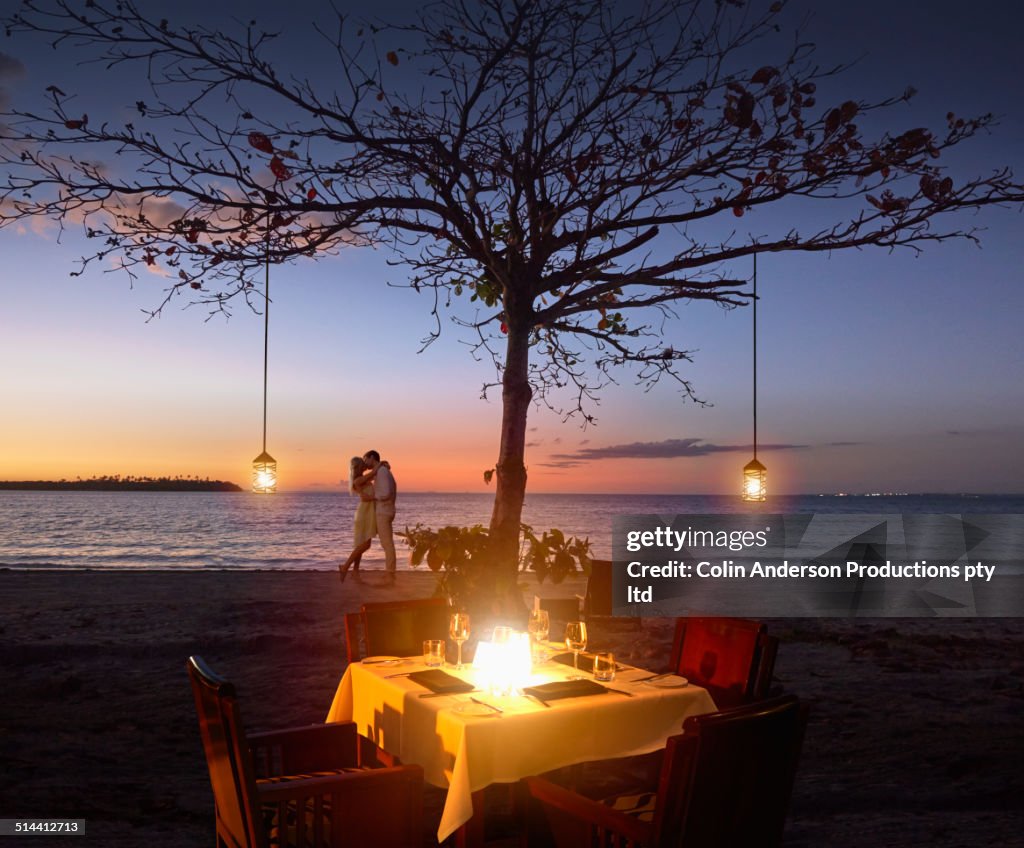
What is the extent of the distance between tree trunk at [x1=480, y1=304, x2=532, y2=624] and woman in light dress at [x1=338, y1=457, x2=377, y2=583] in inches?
290

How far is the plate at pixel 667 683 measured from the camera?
397 cm

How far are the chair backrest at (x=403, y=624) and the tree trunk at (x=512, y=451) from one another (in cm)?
50

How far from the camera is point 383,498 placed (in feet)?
41.6

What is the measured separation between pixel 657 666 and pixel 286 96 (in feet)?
18.3

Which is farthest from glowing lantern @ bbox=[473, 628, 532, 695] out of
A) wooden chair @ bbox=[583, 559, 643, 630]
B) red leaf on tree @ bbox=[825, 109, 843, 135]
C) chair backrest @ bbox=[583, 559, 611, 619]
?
chair backrest @ bbox=[583, 559, 611, 619]

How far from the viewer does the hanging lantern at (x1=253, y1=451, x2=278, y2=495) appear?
859 cm

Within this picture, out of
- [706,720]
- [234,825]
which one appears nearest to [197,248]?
[234,825]

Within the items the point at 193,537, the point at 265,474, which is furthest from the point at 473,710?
the point at 193,537

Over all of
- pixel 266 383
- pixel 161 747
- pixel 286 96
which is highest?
pixel 286 96

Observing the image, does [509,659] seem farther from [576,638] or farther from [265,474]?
[265,474]

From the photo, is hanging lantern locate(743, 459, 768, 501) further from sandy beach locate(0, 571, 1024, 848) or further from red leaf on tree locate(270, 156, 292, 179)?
red leaf on tree locate(270, 156, 292, 179)

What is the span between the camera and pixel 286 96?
186 inches

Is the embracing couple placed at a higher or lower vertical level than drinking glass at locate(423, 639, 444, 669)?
higher

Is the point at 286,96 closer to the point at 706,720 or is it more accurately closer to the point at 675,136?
the point at 675,136
